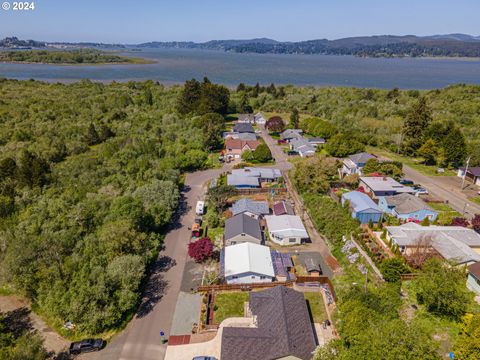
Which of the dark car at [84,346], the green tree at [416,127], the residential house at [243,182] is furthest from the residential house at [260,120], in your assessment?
the dark car at [84,346]

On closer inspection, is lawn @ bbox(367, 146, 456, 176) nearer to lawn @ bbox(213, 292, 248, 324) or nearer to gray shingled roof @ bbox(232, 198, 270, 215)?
gray shingled roof @ bbox(232, 198, 270, 215)

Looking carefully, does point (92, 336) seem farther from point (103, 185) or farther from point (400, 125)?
point (400, 125)

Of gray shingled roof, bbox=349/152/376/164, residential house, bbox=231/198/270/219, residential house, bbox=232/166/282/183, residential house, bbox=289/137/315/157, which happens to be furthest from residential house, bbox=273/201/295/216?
residential house, bbox=289/137/315/157

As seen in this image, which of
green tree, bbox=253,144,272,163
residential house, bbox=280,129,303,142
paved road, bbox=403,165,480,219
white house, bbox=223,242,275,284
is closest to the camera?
white house, bbox=223,242,275,284

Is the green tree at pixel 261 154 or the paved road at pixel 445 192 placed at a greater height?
the green tree at pixel 261 154

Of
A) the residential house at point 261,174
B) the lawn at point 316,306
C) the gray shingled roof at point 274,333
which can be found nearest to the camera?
the gray shingled roof at point 274,333

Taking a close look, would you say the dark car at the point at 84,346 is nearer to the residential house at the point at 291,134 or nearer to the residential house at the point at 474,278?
the residential house at the point at 474,278

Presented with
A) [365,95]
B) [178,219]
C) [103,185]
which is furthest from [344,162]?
[365,95]
